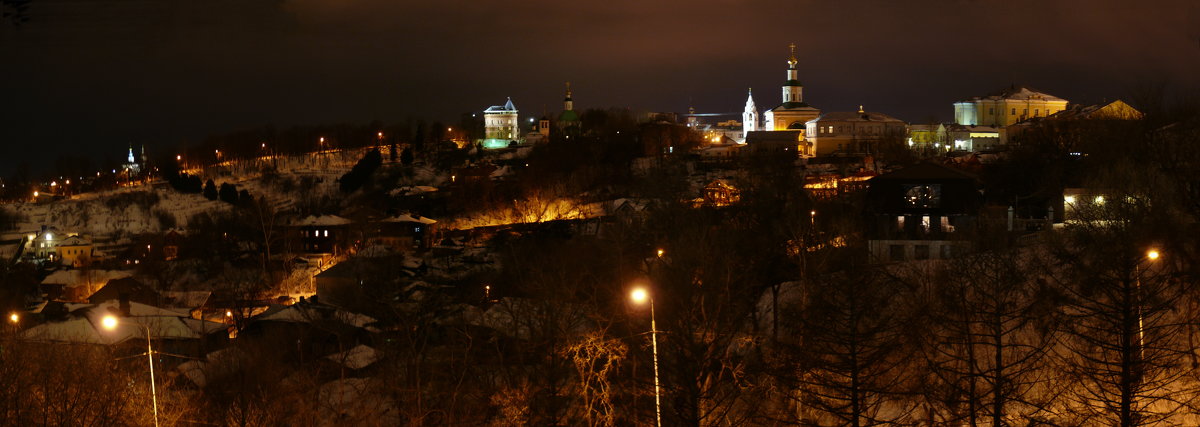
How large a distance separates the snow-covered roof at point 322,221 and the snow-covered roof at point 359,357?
2508 centimetres

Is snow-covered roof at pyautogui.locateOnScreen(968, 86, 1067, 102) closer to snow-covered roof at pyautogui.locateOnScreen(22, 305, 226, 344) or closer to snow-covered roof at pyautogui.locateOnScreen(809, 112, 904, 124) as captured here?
snow-covered roof at pyautogui.locateOnScreen(809, 112, 904, 124)

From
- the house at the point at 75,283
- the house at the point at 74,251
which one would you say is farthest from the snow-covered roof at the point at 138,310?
the house at the point at 74,251

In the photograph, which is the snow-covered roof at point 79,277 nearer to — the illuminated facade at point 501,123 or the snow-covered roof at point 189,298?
the snow-covered roof at point 189,298

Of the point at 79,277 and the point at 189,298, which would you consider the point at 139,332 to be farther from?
the point at 79,277

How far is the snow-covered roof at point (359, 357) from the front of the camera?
21.3 m

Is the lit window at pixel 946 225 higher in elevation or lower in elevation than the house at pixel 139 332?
higher

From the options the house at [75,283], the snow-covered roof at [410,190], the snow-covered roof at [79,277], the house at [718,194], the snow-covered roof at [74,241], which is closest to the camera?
the house at [718,194]

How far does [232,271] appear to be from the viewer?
4234 cm

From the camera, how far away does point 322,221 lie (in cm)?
4678

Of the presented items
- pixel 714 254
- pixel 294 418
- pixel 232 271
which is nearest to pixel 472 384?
pixel 294 418

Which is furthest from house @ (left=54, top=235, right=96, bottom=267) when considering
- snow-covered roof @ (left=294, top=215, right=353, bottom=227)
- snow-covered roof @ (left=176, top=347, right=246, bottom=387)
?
snow-covered roof @ (left=176, top=347, right=246, bottom=387)

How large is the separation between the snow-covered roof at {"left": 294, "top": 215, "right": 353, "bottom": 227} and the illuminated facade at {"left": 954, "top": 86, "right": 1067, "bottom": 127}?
4500 centimetres

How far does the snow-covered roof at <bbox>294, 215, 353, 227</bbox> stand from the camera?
152 feet

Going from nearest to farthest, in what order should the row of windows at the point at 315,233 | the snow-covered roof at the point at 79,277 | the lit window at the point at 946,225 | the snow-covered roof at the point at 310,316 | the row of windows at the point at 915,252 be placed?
1. the row of windows at the point at 915,252
2. the snow-covered roof at the point at 310,316
3. the lit window at the point at 946,225
4. the snow-covered roof at the point at 79,277
5. the row of windows at the point at 315,233
